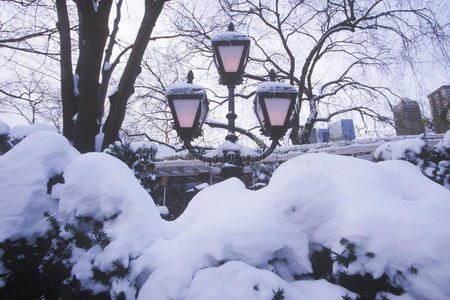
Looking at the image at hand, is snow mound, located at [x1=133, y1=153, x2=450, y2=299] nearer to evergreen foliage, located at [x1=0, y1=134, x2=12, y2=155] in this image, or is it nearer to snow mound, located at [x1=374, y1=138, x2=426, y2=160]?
snow mound, located at [x1=374, y1=138, x2=426, y2=160]

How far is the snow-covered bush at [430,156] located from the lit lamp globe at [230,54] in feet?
8.17

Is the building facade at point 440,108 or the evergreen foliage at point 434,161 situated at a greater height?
the building facade at point 440,108

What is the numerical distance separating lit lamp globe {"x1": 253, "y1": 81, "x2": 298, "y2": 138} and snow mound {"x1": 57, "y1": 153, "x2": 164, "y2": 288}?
2.02 meters

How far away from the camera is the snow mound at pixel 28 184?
150cm

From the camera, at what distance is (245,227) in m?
1.34

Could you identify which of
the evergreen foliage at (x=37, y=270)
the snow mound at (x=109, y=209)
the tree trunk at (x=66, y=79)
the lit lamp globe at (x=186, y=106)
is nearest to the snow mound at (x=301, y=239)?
the snow mound at (x=109, y=209)

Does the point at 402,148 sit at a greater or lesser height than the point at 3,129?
lesser

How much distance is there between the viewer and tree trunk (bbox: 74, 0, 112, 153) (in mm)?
4117

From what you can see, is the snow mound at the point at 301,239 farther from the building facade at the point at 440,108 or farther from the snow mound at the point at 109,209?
the building facade at the point at 440,108

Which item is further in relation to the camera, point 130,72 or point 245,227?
point 130,72

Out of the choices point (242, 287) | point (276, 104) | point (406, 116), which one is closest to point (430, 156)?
point (276, 104)

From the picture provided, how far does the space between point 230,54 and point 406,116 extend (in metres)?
11.5

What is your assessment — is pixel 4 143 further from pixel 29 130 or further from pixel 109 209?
pixel 109 209

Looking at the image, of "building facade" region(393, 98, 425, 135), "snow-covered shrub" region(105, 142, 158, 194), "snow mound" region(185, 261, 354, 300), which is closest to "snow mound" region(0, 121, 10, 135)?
"snow-covered shrub" region(105, 142, 158, 194)
